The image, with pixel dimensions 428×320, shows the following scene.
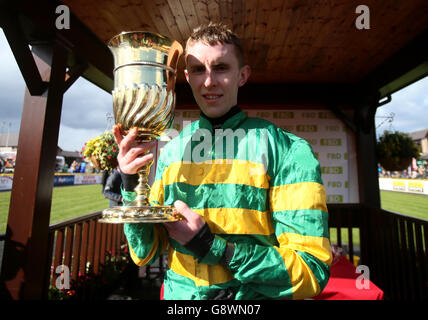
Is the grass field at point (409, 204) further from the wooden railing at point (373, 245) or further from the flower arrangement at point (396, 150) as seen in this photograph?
the wooden railing at point (373, 245)

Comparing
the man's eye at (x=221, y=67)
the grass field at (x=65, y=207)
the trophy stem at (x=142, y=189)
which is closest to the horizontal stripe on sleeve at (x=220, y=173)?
the trophy stem at (x=142, y=189)

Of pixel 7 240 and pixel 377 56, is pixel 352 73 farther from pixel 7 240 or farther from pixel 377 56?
pixel 7 240

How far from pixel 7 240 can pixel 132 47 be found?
7.36 feet

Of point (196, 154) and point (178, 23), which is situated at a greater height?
point (178, 23)

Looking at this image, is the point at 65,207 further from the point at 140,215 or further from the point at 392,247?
the point at 140,215

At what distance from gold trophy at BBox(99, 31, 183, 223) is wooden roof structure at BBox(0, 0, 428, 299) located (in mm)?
1804

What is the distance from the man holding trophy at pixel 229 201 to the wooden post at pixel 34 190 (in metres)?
1.76

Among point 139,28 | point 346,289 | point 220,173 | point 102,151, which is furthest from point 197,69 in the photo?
point 102,151

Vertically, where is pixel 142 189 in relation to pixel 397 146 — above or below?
below

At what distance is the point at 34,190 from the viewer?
210 cm

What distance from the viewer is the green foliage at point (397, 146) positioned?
398cm

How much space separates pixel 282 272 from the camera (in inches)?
28.0

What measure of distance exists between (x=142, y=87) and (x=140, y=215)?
45 centimetres
